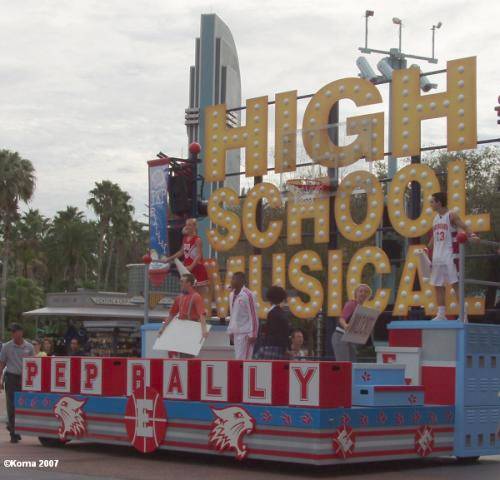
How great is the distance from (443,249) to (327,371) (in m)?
3.23

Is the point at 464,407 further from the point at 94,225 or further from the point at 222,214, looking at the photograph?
the point at 94,225

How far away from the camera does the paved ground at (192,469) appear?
11.3 m

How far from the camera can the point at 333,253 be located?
16.9 meters

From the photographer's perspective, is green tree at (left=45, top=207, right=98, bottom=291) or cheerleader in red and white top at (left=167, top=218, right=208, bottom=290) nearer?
cheerleader in red and white top at (left=167, top=218, right=208, bottom=290)

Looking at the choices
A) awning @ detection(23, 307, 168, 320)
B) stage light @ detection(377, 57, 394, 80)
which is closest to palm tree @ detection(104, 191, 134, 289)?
awning @ detection(23, 307, 168, 320)

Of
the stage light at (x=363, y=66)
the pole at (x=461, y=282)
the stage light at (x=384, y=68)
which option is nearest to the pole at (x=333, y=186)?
the pole at (x=461, y=282)

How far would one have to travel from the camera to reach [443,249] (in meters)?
13.8

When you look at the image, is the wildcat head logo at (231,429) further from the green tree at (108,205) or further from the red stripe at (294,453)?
the green tree at (108,205)

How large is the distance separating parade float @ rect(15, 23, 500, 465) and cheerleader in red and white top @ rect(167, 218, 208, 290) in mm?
1028

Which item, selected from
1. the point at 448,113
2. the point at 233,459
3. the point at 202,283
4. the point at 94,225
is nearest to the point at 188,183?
the point at 202,283

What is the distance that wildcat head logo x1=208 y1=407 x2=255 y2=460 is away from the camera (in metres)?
12.0

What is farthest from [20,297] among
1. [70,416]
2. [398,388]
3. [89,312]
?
[398,388]

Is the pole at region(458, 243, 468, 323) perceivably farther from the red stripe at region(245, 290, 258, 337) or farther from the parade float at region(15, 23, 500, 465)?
the red stripe at region(245, 290, 258, 337)

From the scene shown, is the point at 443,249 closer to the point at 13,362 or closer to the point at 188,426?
the point at 188,426
